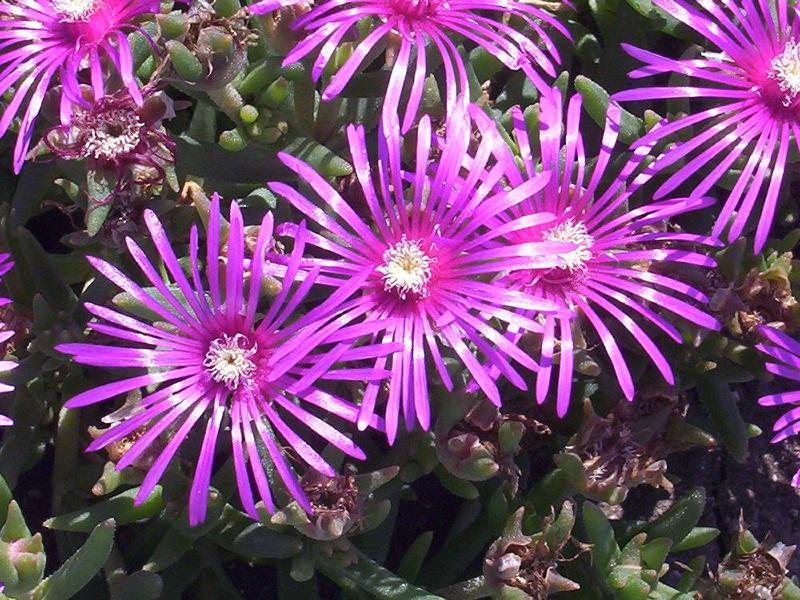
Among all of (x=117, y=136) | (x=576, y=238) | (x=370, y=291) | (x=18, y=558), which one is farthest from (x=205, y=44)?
(x=18, y=558)

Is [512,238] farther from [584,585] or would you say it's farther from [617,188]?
[584,585]

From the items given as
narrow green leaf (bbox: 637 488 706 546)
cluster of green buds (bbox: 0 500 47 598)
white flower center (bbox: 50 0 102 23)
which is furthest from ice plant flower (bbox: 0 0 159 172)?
narrow green leaf (bbox: 637 488 706 546)

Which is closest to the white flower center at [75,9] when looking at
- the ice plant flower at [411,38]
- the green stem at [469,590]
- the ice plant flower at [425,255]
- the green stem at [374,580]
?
the ice plant flower at [411,38]

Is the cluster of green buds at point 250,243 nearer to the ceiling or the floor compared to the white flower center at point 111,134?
nearer to the floor

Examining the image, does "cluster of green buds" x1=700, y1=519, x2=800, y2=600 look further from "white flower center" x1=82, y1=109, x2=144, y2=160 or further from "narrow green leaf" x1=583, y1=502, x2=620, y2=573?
"white flower center" x1=82, y1=109, x2=144, y2=160

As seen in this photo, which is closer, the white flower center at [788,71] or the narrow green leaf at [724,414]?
the white flower center at [788,71]

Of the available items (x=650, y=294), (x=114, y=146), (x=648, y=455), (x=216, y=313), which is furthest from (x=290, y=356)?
(x=648, y=455)

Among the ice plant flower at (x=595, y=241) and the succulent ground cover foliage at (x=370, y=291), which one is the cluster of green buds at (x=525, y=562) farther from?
the ice plant flower at (x=595, y=241)
